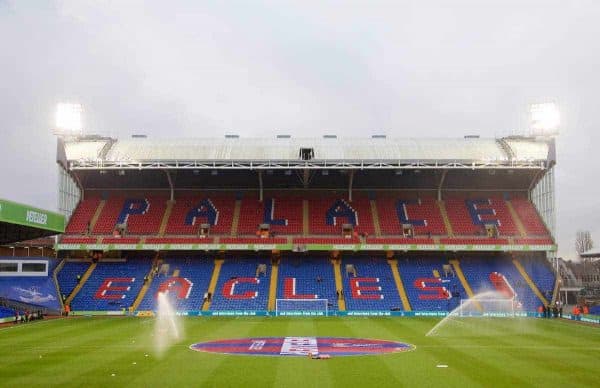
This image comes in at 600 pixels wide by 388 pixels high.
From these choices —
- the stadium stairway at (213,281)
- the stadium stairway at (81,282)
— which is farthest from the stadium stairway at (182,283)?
the stadium stairway at (81,282)

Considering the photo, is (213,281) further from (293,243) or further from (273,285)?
(293,243)

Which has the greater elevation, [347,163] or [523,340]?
[347,163]

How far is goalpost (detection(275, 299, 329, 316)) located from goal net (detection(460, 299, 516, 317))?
1179 cm

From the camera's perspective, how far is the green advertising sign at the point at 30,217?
44.2 m

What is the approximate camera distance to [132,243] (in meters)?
65.1

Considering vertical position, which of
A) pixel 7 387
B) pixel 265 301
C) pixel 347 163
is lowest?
pixel 7 387

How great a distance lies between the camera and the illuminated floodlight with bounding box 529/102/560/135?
6831 cm

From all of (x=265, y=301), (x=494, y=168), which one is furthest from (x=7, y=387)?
(x=494, y=168)

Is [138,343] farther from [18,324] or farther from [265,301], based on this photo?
[265,301]

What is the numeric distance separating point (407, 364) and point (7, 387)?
16.1 m

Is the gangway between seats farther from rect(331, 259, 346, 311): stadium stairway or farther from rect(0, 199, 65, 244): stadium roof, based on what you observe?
rect(0, 199, 65, 244): stadium roof

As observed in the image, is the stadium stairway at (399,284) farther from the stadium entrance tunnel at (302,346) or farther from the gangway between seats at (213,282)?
the stadium entrance tunnel at (302,346)

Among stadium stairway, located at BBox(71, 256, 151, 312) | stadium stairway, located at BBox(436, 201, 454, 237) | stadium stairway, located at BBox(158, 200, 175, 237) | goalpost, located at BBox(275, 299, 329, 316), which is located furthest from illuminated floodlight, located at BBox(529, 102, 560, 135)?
stadium stairway, located at BBox(71, 256, 151, 312)

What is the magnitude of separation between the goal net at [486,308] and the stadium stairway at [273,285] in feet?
54.0
